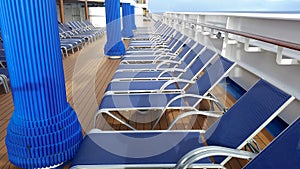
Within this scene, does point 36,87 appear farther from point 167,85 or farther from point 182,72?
point 182,72

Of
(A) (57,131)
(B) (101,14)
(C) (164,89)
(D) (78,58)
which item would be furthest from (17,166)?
(B) (101,14)

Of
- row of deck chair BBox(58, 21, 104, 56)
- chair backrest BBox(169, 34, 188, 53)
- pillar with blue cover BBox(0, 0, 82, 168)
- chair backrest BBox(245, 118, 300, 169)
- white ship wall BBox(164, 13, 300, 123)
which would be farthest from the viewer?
row of deck chair BBox(58, 21, 104, 56)

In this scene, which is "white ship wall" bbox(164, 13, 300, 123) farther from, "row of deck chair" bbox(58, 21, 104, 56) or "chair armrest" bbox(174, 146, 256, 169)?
"row of deck chair" bbox(58, 21, 104, 56)

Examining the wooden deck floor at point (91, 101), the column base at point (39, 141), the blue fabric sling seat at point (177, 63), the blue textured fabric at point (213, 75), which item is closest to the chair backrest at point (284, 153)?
the wooden deck floor at point (91, 101)

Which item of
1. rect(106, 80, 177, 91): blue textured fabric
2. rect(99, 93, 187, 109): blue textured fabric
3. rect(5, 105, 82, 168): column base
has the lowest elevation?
rect(5, 105, 82, 168): column base

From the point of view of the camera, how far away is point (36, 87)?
1.78m

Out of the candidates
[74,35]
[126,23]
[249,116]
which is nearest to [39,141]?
[249,116]

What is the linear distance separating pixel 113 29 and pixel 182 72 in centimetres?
367

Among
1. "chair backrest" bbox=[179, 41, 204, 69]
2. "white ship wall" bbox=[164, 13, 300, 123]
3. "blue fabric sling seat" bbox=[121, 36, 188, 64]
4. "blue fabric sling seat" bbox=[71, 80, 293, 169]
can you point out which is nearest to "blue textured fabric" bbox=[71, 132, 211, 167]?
"blue fabric sling seat" bbox=[71, 80, 293, 169]

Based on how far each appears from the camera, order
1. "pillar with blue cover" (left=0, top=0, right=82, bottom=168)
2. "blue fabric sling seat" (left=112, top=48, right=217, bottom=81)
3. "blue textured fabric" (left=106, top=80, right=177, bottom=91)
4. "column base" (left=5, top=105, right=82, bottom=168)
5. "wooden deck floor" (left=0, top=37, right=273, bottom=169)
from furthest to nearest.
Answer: "blue fabric sling seat" (left=112, top=48, right=217, bottom=81) < "blue textured fabric" (left=106, top=80, right=177, bottom=91) < "wooden deck floor" (left=0, top=37, right=273, bottom=169) < "column base" (left=5, top=105, right=82, bottom=168) < "pillar with blue cover" (left=0, top=0, right=82, bottom=168)

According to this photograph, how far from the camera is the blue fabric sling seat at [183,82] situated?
2.42 metres

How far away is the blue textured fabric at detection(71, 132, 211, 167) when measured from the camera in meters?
1.47

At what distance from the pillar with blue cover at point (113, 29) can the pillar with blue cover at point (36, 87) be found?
177 inches

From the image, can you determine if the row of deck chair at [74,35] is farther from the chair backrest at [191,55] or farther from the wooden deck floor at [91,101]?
the chair backrest at [191,55]
